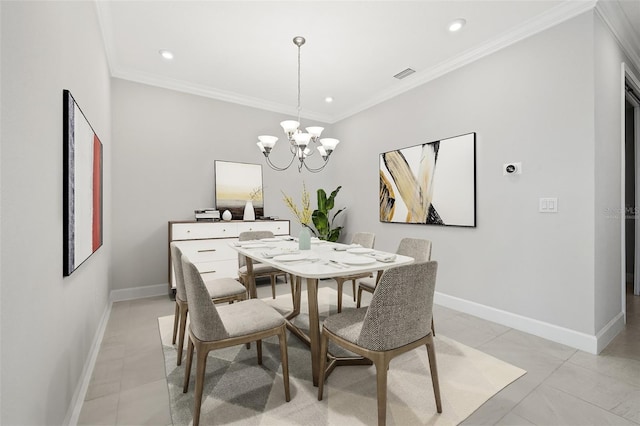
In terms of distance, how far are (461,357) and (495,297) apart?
101 cm

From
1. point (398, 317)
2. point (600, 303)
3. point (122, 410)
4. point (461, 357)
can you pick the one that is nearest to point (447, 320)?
point (461, 357)

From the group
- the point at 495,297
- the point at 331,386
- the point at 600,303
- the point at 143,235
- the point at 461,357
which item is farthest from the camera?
the point at 143,235

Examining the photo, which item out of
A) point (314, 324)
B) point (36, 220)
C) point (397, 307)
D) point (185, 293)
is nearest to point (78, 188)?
point (36, 220)

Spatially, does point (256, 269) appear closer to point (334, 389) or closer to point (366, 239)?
point (366, 239)

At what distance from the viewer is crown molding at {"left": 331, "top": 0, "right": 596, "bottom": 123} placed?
7.83 feet

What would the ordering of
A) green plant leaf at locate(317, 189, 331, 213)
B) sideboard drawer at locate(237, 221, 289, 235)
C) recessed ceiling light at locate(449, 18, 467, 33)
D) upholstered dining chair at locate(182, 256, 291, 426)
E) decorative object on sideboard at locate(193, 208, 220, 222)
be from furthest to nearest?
green plant leaf at locate(317, 189, 331, 213) → sideboard drawer at locate(237, 221, 289, 235) → decorative object on sideboard at locate(193, 208, 220, 222) → recessed ceiling light at locate(449, 18, 467, 33) → upholstered dining chair at locate(182, 256, 291, 426)

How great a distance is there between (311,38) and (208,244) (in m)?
2.69

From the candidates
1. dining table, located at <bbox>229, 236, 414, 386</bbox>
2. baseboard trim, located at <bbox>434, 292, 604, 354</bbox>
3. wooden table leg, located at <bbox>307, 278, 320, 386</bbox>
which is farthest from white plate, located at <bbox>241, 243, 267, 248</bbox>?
baseboard trim, located at <bbox>434, 292, 604, 354</bbox>

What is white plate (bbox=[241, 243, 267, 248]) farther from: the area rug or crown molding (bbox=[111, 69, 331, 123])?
crown molding (bbox=[111, 69, 331, 123])

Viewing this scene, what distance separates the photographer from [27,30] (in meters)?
1.05

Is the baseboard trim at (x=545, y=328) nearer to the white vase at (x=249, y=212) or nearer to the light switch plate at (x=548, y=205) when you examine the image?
the light switch plate at (x=548, y=205)

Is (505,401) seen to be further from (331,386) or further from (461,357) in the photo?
(331,386)

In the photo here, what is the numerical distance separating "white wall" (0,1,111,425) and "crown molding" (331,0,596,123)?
132 inches

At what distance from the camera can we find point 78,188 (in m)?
1.71
